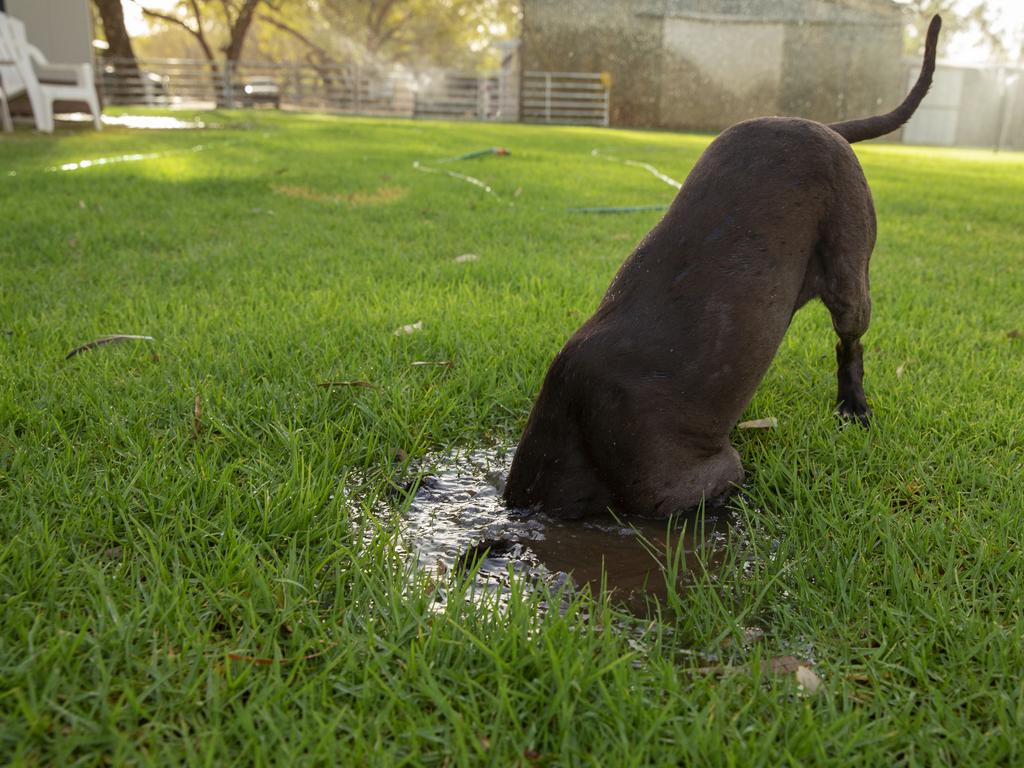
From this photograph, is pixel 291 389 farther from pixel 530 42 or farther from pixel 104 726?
pixel 530 42

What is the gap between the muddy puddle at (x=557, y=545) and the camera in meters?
1.90

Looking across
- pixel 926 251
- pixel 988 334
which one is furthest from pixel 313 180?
pixel 988 334

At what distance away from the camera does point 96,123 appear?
13578mm

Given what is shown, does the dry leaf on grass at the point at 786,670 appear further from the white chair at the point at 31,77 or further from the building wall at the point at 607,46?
the building wall at the point at 607,46

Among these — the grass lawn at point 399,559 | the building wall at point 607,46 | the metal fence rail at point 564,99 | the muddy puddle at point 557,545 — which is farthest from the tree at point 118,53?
the muddy puddle at point 557,545

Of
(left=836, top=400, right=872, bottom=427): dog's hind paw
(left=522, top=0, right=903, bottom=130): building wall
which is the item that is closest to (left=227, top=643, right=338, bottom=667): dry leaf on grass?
(left=836, top=400, right=872, bottom=427): dog's hind paw

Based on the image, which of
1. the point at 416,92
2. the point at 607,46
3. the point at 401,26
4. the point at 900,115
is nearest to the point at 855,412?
the point at 900,115

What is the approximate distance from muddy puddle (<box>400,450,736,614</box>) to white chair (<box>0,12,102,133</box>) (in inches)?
525

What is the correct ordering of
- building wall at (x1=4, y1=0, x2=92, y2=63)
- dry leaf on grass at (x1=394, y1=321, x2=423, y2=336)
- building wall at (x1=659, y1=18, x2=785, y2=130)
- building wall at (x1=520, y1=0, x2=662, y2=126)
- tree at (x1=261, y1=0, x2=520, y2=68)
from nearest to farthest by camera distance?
dry leaf on grass at (x1=394, y1=321, x2=423, y2=336)
building wall at (x1=4, y1=0, x2=92, y2=63)
building wall at (x1=520, y1=0, x2=662, y2=126)
building wall at (x1=659, y1=18, x2=785, y2=130)
tree at (x1=261, y1=0, x2=520, y2=68)

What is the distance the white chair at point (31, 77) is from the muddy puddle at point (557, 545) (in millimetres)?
13328

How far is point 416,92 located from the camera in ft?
104

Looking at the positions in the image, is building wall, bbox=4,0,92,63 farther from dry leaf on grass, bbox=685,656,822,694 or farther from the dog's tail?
dry leaf on grass, bbox=685,656,822,694

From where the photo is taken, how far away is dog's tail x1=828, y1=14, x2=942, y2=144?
101 inches

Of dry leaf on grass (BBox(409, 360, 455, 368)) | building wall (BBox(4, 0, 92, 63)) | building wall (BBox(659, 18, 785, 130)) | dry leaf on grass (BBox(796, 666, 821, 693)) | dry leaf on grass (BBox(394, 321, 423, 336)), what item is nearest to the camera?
dry leaf on grass (BBox(796, 666, 821, 693))
